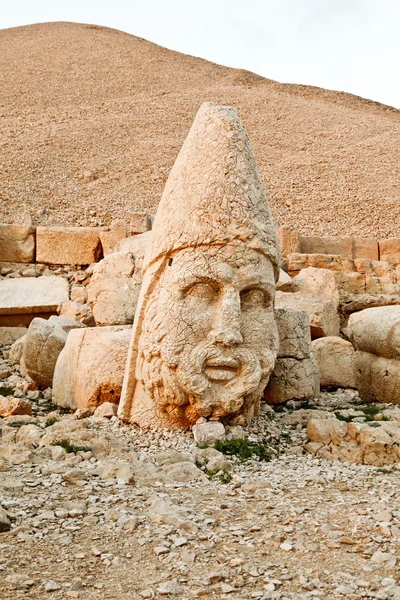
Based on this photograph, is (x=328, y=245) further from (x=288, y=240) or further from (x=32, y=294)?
(x=32, y=294)

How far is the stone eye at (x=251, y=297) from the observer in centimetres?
535

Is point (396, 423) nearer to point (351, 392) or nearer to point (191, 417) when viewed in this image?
point (191, 417)

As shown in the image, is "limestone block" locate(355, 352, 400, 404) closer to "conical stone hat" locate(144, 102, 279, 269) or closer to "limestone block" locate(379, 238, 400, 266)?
"conical stone hat" locate(144, 102, 279, 269)

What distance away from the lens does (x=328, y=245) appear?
13.7 meters

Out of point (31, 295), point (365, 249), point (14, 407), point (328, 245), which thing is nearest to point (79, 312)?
point (31, 295)

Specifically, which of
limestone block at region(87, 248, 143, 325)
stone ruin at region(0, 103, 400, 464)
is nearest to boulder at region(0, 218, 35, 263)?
limestone block at region(87, 248, 143, 325)

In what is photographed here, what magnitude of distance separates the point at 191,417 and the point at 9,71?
30.0m

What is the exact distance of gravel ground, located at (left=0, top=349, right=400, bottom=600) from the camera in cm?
300

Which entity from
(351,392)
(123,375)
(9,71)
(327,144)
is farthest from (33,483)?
(9,71)

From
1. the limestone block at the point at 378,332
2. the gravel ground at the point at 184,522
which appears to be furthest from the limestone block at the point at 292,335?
the gravel ground at the point at 184,522

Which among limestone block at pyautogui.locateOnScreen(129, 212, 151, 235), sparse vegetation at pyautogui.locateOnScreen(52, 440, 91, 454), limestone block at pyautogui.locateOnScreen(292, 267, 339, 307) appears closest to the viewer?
sparse vegetation at pyautogui.locateOnScreen(52, 440, 91, 454)

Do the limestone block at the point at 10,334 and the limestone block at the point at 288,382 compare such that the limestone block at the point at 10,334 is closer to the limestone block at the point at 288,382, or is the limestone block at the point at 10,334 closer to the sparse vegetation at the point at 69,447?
the limestone block at the point at 288,382

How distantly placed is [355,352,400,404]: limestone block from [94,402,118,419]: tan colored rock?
262 centimetres

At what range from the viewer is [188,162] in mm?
5504
